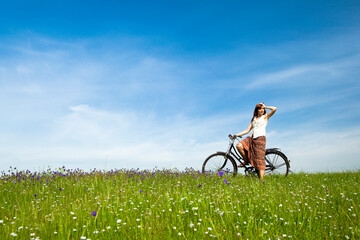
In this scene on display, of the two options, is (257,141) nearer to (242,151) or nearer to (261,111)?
(242,151)

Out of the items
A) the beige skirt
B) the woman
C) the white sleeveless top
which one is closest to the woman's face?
the woman

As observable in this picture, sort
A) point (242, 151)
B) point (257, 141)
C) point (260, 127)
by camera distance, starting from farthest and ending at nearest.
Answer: point (242, 151)
point (257, 141)
point (260, 127)

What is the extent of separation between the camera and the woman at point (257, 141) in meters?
9.86

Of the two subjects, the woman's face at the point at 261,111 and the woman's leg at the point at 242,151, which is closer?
the woman's face at the point at 261,111

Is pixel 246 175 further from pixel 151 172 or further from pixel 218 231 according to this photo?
pixel 218 231

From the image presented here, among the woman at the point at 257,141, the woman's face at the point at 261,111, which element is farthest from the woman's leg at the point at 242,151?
the woman's face at the point at 261,111

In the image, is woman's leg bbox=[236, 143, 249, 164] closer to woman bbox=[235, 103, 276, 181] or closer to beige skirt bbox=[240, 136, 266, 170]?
A: woman bbox=[235, 103, 276, 181]

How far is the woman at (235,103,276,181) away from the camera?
986 centimetres

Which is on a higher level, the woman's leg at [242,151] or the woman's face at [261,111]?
the woman's face at [261,111]

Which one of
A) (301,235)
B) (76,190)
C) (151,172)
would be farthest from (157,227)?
(151,172)

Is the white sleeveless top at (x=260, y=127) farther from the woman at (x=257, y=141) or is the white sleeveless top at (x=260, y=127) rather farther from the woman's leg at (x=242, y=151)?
the woman's leg at (x=242, y=151)

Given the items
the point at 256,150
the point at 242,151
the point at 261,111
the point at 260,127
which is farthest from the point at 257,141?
the point at 261,111

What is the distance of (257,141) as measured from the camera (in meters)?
9.99

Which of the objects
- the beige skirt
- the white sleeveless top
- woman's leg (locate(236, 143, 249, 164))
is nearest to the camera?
the white sleeveless top
